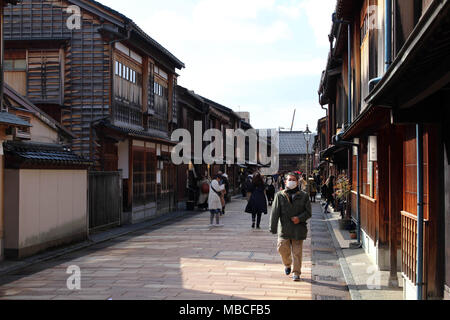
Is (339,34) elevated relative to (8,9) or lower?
lower

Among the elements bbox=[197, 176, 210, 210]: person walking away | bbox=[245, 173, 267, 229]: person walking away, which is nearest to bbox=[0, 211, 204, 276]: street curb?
bbox=[245, 173, 267, 229]: person walking away

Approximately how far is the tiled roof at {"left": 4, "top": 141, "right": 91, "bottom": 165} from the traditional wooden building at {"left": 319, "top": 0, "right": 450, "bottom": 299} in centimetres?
737

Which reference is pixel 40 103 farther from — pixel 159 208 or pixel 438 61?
pixel 438 61

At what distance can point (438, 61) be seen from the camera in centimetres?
466

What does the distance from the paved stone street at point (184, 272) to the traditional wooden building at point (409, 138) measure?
1.48 meters

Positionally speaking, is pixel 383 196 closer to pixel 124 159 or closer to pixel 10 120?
pixel 10 120

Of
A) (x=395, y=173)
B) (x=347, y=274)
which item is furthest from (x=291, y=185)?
(x=347, y=274)

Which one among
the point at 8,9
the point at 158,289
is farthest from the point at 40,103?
the point at 158,289

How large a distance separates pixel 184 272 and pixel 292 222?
7.95 ft

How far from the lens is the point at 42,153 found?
42.1 feet

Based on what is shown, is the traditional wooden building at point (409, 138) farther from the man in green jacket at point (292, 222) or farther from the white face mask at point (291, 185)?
the white face mask at point (291, 185)

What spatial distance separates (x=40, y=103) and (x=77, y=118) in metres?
1.51

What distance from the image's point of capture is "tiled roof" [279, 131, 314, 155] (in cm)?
8012

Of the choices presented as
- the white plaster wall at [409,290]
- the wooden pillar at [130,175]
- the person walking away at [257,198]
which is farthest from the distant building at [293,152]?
the white plaster wall at [409,290]
